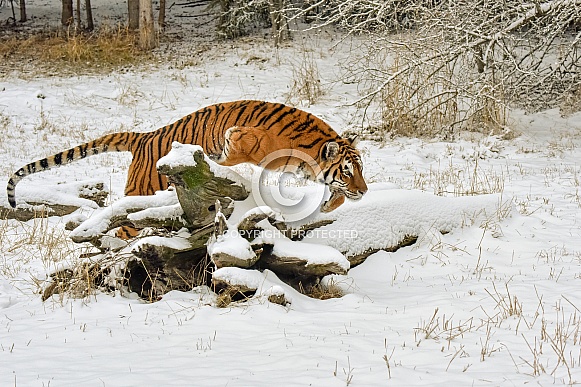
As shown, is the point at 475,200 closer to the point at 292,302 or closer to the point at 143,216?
the point at 292,302

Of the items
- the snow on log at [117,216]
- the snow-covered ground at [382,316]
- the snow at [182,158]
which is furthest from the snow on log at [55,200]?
the snow at [182,158]

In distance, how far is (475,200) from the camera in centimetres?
653

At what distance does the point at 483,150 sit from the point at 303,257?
6853mm

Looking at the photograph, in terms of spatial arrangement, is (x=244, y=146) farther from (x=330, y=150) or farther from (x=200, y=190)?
(x=200, y=190)

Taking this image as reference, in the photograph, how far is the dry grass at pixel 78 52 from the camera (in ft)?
59.4

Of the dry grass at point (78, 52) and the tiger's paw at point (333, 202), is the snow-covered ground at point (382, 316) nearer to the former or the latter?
the tiger's paw at point (333, 202)

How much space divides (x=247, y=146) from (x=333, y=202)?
97cm

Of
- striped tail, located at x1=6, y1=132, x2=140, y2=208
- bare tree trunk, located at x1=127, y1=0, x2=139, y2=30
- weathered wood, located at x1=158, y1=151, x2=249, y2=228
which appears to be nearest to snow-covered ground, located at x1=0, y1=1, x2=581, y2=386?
weathered wood, located at x1=158, y1=151, x2=249, y2=228

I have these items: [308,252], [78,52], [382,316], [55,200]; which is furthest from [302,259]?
[78,52]

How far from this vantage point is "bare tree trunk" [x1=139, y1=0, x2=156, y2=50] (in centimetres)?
1895

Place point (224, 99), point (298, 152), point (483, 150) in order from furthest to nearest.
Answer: point (224, 99)
point (483, 150)
point (298, 152)

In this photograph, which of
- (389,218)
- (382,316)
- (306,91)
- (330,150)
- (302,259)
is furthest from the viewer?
(306,91)

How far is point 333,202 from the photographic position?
18.3 ft

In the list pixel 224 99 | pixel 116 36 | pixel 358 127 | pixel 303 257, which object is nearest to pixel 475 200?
pixel 303 257
